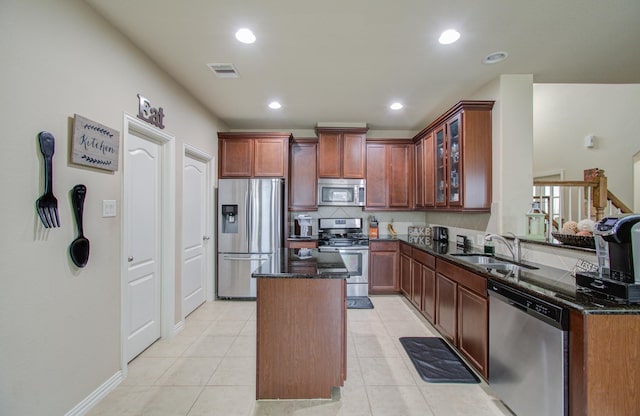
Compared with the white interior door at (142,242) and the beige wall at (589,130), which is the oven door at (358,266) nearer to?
the white interior door at (142,242)

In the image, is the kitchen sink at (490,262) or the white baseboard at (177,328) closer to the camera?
the kitchen sink at (490,262)

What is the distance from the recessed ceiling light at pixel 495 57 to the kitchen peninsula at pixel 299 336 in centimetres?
236

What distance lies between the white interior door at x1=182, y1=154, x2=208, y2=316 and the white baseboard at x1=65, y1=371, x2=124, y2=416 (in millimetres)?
1050

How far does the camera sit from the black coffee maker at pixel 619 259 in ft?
4.36

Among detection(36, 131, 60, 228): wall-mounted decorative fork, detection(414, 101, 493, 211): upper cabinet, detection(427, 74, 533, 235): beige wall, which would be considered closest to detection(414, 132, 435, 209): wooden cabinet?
detection(414, 101, 493, 211): upper cabinet

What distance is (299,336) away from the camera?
1873 mm

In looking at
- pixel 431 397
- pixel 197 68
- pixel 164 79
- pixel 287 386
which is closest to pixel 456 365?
pixel 431 397

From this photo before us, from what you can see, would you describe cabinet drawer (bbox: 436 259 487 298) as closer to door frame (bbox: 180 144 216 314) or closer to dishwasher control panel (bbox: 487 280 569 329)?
dishwasher control panel (bbox: 487 280 569 329)

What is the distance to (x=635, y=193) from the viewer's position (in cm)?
386

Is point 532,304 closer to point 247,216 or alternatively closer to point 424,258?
point 424,258

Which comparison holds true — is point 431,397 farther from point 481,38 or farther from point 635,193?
point 635,193

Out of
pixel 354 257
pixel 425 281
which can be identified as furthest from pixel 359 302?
pixel 425 281

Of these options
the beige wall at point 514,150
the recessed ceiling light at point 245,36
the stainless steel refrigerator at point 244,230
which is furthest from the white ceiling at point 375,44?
the stainless steel refrigerator at point 244,230

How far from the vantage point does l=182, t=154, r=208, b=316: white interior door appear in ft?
10.7
